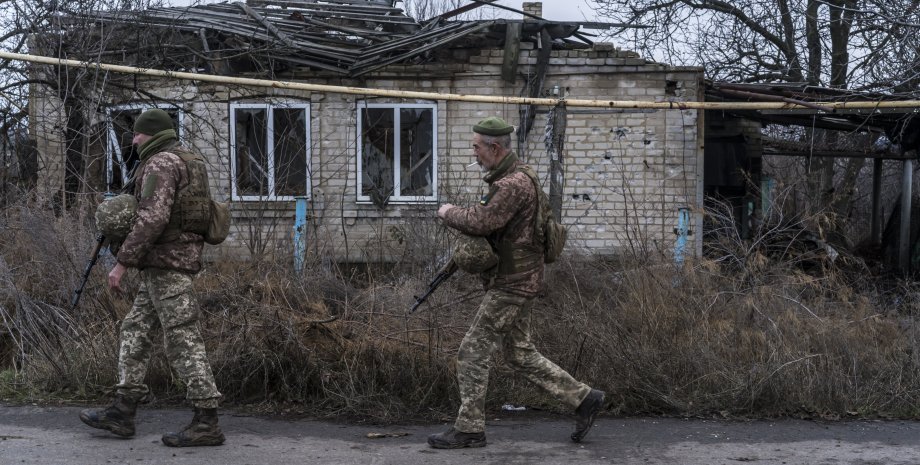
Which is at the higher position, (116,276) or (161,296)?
(116,276)

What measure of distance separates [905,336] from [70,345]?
5.85 meters

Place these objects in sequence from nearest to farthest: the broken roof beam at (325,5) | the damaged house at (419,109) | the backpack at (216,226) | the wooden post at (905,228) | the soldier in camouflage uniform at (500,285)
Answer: the soldier in camouflage uniform at (500,285) < the backpack at (216,226) < the damaged house at (419,109) < the broken roof beam at (325,5) < the wooden post at (905,228)

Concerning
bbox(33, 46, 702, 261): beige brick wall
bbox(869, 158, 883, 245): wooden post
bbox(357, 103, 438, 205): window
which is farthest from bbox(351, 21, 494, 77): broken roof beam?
bbox(869, 158, 883, 245): wooden post

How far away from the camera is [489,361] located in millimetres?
4895

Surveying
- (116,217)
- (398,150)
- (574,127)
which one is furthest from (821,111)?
(116,217)

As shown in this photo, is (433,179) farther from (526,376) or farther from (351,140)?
(526,376)

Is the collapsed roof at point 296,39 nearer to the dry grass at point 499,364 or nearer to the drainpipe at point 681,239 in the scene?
the drainpipe at point 681,239

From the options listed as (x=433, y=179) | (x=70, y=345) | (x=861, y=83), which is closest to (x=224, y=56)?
(x=433, y=179)

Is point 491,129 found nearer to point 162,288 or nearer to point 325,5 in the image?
point 162,288

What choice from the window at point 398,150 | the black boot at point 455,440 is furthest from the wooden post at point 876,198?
the black boot at point 455,440

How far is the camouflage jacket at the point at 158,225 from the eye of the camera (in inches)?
187

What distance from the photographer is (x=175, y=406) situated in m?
5.80

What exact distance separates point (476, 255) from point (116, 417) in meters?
2.18

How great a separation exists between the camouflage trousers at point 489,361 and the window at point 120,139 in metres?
2.39
